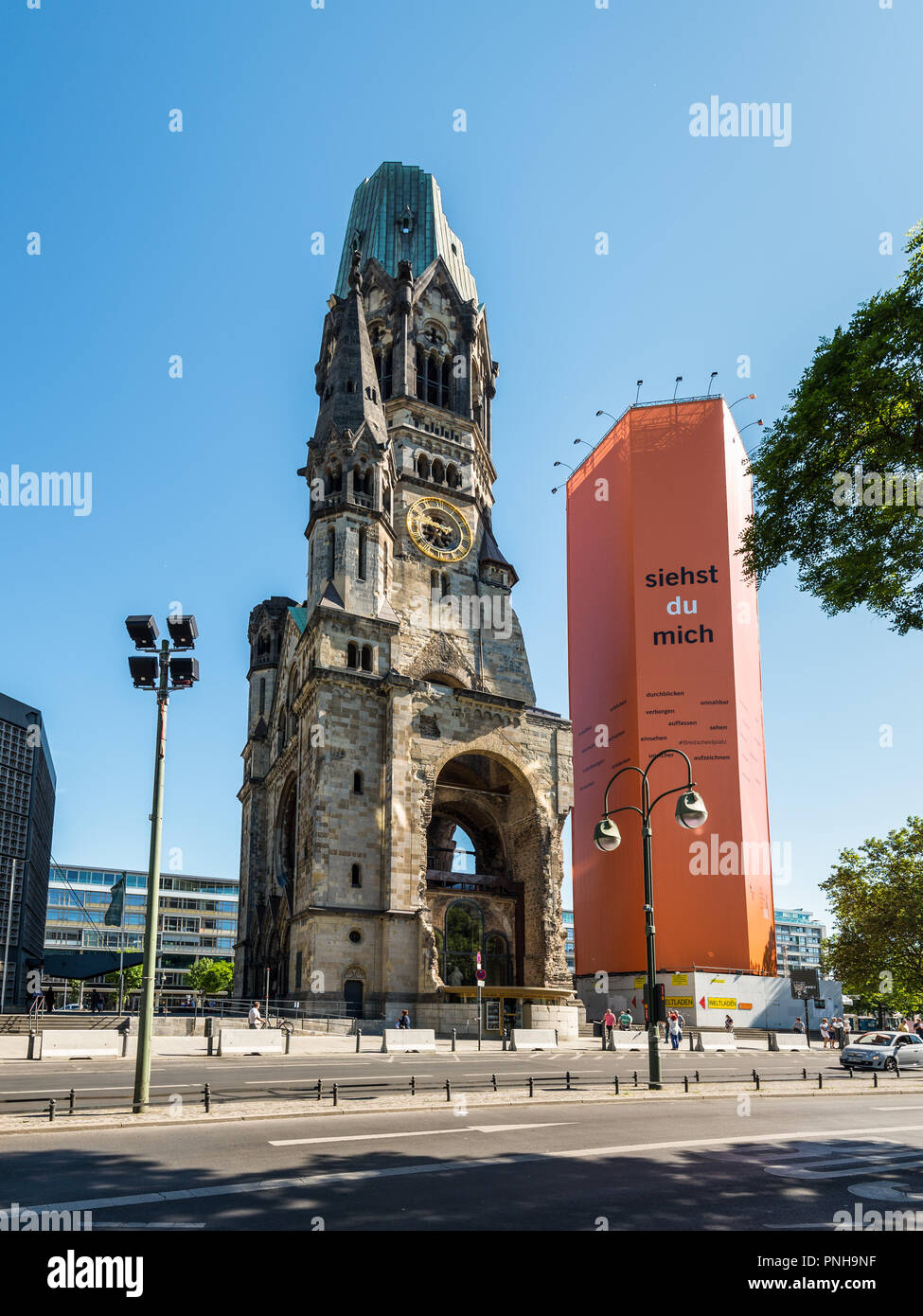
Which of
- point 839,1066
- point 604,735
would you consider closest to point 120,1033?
point 839,1066

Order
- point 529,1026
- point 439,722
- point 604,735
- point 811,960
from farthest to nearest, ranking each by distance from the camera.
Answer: point 811,960 < point 604,735 < point 439,722 < point 529,1026

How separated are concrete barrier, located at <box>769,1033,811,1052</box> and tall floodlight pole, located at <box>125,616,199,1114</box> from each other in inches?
1368

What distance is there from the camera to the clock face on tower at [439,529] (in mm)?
60344

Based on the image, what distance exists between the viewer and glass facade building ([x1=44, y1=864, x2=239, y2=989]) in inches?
4695

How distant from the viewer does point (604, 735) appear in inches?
2375

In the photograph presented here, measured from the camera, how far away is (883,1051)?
104ft

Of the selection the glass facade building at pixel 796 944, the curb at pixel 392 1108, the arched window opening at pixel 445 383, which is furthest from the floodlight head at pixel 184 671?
the glass facade building at pixel 796 944

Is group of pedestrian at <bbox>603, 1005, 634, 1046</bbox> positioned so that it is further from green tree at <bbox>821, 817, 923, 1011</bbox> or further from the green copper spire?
the green copper spire

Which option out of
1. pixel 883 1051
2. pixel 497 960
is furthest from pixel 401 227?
pixel 883 1051

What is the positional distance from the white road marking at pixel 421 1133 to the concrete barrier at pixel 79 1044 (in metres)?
20.0

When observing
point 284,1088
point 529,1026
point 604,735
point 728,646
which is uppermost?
point 728,646

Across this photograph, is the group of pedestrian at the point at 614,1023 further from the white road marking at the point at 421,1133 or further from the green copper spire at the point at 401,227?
the green copper spire at the point at 401,227
